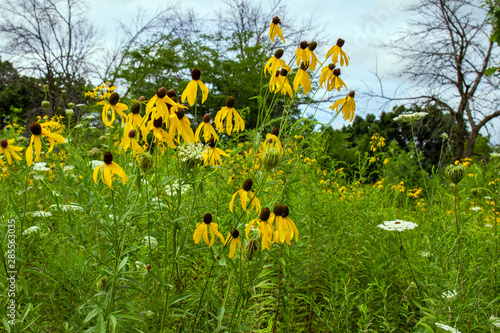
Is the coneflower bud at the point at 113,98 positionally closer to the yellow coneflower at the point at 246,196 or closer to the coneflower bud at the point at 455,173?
the yellow coneflower at the point at 246,196

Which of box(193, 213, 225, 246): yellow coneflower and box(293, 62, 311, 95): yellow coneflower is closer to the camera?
box(193, 213, 225, 246): yellow coneflower

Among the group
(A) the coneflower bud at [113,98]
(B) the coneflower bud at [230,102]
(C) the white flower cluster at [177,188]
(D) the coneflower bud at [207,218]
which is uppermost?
(B) the coneflower bud at [230,102]

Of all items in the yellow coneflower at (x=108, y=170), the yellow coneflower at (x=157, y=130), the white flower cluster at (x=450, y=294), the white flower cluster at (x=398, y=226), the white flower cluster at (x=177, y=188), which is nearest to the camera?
the yellow coneflower at (x=108, y=170)

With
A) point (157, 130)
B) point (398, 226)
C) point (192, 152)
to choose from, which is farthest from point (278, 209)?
point (398, 226)

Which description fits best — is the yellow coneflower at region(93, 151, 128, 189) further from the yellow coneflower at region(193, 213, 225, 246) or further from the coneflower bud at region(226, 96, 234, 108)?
the coneflower bud at region(226, 96, 234, 108)

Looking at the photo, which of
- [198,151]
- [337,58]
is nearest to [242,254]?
[198,151]

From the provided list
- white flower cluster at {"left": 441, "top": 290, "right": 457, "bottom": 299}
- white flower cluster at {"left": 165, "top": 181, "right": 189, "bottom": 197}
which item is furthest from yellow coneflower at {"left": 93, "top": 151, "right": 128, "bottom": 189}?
white flower cluster at {"left": 441, "top": 290, "right": 457, "bottom": 299}

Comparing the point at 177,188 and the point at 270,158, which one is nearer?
the point at 270,158

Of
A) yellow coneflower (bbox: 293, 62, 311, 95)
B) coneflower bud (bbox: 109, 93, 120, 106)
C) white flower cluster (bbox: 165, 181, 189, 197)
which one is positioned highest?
yellow coneflower (bbox: 293, 62, 311, 95)

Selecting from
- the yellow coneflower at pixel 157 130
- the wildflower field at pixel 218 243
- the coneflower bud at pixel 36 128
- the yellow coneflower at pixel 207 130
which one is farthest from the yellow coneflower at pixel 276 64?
the coneflower bud at pixel 36 128

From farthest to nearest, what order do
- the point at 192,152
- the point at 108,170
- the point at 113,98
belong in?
1. the point at 192,152
2. the point at 113,98
3. the point at 108,170

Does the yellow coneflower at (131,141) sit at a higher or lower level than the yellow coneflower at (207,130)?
lower

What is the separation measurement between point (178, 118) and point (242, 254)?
0.63 m

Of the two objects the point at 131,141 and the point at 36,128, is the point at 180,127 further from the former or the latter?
the point at 36,128
